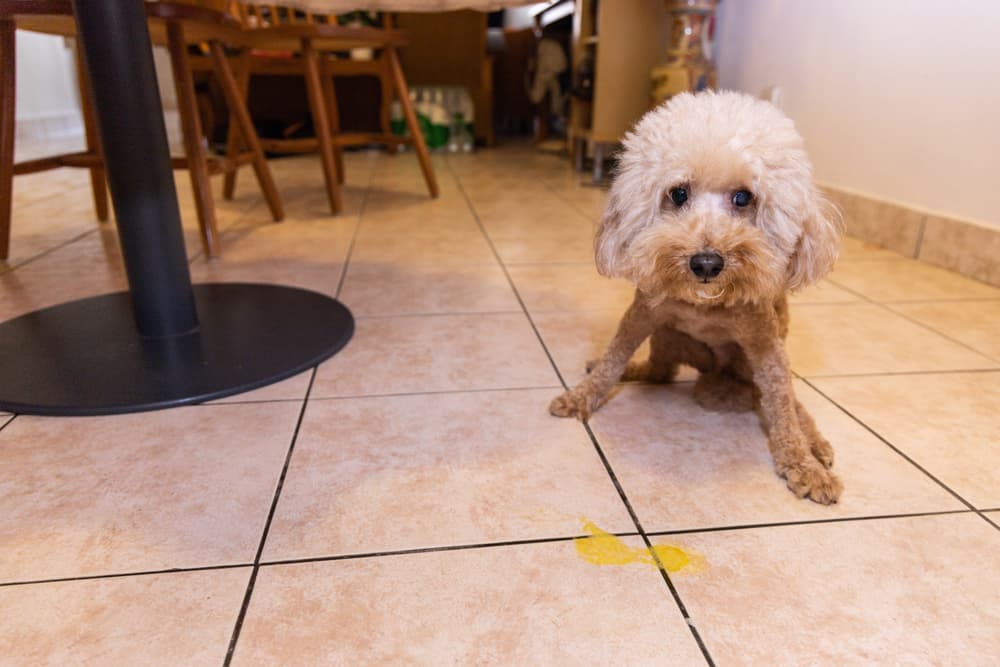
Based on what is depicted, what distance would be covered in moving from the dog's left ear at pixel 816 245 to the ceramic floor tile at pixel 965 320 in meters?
0.67

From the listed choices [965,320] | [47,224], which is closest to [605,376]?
[965,320]

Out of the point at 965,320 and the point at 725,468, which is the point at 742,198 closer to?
the point at 725,468

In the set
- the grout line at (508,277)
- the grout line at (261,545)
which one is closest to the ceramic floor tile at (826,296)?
the grout line at (508,277)

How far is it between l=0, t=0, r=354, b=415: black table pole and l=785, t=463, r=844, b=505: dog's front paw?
2.73 ft

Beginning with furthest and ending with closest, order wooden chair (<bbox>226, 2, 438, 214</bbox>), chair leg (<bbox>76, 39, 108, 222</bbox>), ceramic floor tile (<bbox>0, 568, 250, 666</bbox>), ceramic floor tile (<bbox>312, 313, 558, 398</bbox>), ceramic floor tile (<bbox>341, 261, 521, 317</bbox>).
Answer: wooden chair (<bbox>226, 2, 438, 214</bbox>), chair leg (<bbox>76, 39, 108, 222</bbox>), ceramic floor tile (<bbox>341, 261, 521, 317</bbox>), ceramic floor tile (<bbox>312, 313, 558, 398</bbox>), ceramic floor tile (<bbox>0, 568, 250, 666</bbox>)

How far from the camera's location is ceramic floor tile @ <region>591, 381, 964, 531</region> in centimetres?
82

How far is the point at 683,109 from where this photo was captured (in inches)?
35.2

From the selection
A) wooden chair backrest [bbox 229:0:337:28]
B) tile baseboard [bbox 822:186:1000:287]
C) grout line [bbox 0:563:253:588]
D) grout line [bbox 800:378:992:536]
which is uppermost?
wooden chair backrest [bbox 229:0:337:28]

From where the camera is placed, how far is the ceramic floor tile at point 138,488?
74 cm

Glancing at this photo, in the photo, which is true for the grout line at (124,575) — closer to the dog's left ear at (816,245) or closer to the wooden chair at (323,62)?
the dog's left ear at (816,245)

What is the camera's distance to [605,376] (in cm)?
105

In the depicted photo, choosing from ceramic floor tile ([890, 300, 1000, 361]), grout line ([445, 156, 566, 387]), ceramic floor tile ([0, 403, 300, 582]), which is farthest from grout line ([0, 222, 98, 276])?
ceramic floor tile ([890, 300, 1000, 361])

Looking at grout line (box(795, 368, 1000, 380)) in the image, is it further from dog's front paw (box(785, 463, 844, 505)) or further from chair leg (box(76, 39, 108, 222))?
chair leg (box(76, 39, 108, 222))

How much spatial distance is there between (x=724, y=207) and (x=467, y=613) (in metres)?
0.61
